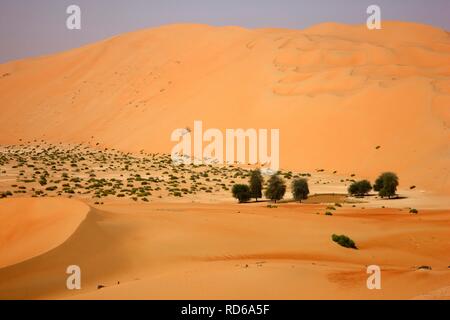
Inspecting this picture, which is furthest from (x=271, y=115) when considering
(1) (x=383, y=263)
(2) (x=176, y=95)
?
(1) (x=383, y=263)

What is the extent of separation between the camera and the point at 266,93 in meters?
60.2

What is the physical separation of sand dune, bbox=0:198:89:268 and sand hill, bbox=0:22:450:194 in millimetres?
25341

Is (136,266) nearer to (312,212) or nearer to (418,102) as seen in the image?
(312,212)

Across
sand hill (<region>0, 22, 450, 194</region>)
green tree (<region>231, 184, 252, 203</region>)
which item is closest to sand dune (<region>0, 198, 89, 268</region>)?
green tree (<region>231, 184, 252, 203</region>)

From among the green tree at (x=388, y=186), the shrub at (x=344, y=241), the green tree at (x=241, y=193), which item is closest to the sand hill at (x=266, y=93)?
the green tree at (x=388, y=186)

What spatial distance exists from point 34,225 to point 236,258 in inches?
246

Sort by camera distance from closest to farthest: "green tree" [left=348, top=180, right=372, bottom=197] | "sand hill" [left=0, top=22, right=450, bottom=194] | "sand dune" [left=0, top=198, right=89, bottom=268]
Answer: "sand dune" [left=0, top=198, right=89, bottom=268] → "green tree" [left=348, top=180, right=372, bottom=197] → "sand hill" [left=0, top=22, right=450, bottom=194]

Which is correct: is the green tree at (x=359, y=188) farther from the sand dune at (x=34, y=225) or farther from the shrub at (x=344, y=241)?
the sand dune at (x=34, y=225)

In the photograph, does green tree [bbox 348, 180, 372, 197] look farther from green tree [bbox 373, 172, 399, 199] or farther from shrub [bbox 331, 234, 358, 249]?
shrub [bbox 331, 234, 358, 249]

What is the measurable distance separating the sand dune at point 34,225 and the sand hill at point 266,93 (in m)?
25.3

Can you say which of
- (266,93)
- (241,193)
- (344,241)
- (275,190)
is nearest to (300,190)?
(275,190)

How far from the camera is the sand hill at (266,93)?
4569 cm

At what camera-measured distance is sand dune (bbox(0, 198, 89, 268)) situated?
14891 mm

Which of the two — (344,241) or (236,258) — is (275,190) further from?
(236,258)
